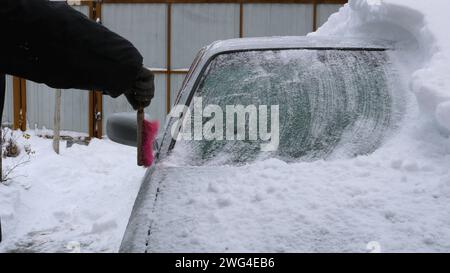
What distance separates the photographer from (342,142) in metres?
2.12

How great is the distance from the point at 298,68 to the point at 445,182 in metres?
0.89

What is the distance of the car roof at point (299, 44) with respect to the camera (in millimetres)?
2572

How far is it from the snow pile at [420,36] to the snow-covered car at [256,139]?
12 centimetres

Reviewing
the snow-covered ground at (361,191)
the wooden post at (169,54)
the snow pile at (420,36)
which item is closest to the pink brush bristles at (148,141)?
the snow-covered ground at (361,191)

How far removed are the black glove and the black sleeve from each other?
62 mm

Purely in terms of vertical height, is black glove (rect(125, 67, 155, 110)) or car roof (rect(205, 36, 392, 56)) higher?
car roof (rect(205, 36, 392, 56))

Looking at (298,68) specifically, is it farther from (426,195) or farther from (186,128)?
(426,195)

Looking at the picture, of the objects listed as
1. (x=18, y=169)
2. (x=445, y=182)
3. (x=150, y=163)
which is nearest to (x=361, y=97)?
(x=445, y=182)

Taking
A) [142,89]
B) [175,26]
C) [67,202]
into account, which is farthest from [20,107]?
[142,89]

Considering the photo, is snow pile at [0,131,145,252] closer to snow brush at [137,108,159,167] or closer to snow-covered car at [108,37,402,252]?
snow brush at [137,108,159,167]

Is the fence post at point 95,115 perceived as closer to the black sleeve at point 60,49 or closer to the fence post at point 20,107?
the fence post at point 20,107

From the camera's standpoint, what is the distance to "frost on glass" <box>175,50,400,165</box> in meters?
2.11

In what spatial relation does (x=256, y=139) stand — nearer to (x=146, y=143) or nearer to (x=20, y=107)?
(x=146, y=143)

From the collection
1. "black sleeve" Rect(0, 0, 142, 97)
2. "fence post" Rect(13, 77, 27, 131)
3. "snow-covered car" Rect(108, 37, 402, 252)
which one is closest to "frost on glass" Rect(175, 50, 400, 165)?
"snow-covered car" Rect(108, 37, 402, 252)
